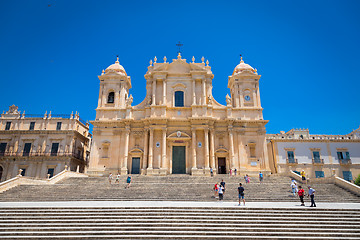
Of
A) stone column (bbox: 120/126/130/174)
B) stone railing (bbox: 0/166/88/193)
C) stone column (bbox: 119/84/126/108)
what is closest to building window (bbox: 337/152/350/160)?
stone column (bbox: 120/126/130/174)

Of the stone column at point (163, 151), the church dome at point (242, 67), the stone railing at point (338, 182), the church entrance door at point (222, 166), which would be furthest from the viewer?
the church dome at point (242, 67)

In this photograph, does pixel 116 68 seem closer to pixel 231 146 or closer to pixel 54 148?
pixel 54 148

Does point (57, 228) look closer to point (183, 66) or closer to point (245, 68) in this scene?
point (183, 66)

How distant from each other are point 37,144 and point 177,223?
101ft

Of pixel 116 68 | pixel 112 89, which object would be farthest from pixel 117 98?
pixel 116 68

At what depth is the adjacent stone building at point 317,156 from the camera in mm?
34969

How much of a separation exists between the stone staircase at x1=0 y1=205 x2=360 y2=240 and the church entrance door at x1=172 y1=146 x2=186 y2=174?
17.8 m

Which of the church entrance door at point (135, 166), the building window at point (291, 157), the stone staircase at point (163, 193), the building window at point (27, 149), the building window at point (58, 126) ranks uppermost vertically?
the building window at point (58, 126)

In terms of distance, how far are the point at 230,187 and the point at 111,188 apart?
930cm

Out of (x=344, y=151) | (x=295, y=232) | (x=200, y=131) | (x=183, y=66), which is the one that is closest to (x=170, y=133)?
(x=200, y=131)

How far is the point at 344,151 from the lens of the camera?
1420 inches

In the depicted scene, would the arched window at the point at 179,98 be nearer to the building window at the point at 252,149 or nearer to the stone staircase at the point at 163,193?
the building window at the point at 252,149

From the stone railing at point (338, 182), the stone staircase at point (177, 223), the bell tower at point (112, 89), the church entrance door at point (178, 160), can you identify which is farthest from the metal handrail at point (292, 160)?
the stone staircase at point (177, 223)

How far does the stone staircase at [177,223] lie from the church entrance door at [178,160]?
17829mm
